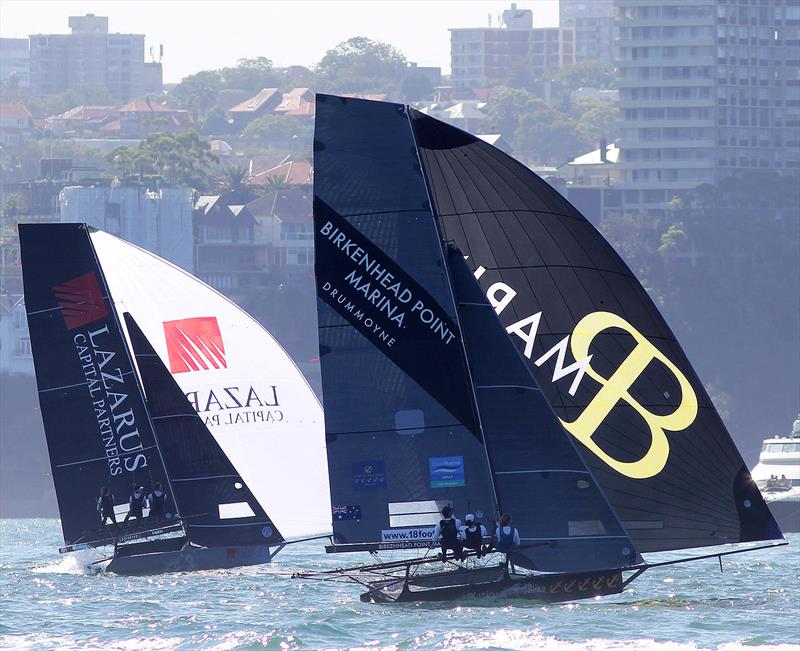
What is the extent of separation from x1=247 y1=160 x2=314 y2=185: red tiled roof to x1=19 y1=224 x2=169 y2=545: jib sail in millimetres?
78005

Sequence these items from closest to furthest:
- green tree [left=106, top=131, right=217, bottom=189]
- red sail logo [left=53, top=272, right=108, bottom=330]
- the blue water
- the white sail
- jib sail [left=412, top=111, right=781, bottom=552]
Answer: the blue water, jib sail [left=412, top=111, right=781, bottom=552], red sail logo [left=53, top=272, right=108, bottom=330], the white sail, green tree [left=106, top=131, right=217, bottom=189]

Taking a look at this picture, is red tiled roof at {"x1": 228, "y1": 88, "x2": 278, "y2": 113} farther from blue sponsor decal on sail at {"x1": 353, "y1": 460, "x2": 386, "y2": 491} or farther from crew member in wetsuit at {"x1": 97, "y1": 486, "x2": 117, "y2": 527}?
blue sponsor decal on sail at {"x1": 353, "y1": 460, "x2": 386, "y2": 491}

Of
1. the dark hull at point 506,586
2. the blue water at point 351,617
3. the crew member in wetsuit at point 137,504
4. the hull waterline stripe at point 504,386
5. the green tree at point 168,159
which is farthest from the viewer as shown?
the green tree at point 168,159

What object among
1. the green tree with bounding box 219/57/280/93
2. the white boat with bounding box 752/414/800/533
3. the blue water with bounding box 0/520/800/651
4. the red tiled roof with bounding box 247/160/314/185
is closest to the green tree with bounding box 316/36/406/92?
the green tree with bounding box 219/57/280/93

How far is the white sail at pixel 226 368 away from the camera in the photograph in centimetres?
2430

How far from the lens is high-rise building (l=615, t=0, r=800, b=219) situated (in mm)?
103188

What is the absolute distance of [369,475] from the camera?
18.3m

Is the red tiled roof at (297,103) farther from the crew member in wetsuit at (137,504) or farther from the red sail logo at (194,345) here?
the crew member in wetsuit at (137,504)

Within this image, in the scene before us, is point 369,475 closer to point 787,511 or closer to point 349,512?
point 349,512

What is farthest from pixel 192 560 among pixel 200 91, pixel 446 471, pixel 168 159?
pixel 200 91

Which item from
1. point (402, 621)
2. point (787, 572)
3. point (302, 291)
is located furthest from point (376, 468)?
point (302, 291)

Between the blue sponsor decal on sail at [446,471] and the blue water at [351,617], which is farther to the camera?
the blue sponsor decal on sail at [446,471]

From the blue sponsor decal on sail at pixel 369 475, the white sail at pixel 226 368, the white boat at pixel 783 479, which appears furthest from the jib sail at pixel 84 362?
the white boat at pixel 783 479

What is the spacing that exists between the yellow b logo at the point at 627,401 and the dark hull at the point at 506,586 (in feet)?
4.54
